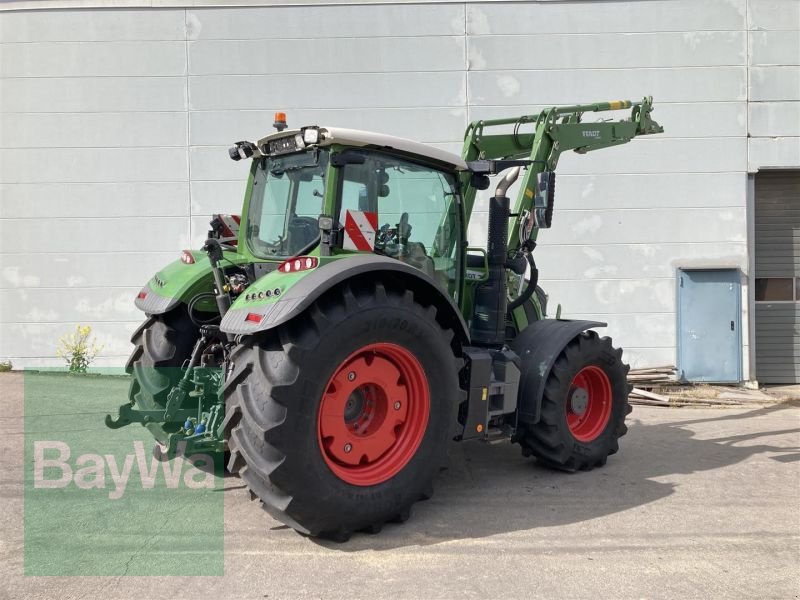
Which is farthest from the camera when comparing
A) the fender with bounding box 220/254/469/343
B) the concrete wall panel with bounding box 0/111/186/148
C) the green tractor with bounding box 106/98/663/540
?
the concrete wall panel with bounding box 0/111/186/148

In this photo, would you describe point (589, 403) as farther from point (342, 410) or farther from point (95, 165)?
point (95, 165)

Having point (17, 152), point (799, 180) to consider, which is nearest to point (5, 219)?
point (17, 152)

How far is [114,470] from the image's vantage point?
5152 mm

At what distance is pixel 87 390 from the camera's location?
337 inches

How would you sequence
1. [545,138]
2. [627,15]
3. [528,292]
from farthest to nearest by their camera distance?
[627,15] → [545,138] → [528,292]

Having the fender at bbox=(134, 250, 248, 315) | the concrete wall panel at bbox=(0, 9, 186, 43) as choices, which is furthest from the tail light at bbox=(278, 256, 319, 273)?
the concrete wall panel at bbox=(0, 9, 186, 43)

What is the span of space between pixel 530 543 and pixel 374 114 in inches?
281

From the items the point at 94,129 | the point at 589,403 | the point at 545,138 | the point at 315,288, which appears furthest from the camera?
the point at 94,129

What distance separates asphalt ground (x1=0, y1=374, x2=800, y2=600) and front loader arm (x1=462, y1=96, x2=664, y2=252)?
2027 mm

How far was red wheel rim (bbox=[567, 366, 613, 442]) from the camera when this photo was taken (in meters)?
5.49

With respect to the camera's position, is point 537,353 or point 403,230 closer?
point 403,230

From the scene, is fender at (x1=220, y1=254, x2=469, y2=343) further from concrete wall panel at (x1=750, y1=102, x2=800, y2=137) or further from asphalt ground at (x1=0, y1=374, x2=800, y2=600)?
concrete wall panel at (x1=750, y1=102, x2=800, y2=137)

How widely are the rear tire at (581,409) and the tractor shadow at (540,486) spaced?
0.58ft

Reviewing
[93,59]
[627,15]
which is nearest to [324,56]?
[93,59]
